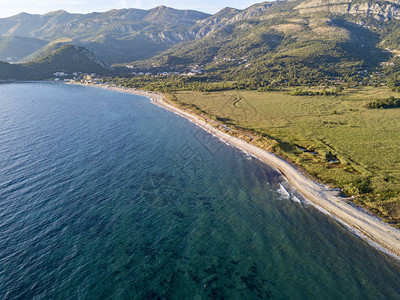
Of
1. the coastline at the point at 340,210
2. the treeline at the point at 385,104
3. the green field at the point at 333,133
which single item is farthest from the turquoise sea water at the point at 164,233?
the treeline at the point at 385,104

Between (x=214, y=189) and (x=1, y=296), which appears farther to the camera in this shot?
Answer: (x=214, y=189)

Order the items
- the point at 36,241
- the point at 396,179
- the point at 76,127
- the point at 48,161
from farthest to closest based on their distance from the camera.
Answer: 1. the point at 76,127
2. the point at 48,161
3. the point at 396,179
4. the point at 36,241

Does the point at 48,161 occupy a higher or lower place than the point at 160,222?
higher

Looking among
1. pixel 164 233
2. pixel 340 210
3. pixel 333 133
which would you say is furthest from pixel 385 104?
pixel 164 233

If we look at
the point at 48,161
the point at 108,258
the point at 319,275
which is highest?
the point at 48,161

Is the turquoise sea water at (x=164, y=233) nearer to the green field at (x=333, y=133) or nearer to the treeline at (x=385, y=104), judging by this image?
the green field at (x=333, y=133)

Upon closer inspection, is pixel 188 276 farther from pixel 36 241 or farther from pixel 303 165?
pixel 303 165

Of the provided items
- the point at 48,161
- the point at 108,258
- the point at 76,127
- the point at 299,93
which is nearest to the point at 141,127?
the point at 76,127
